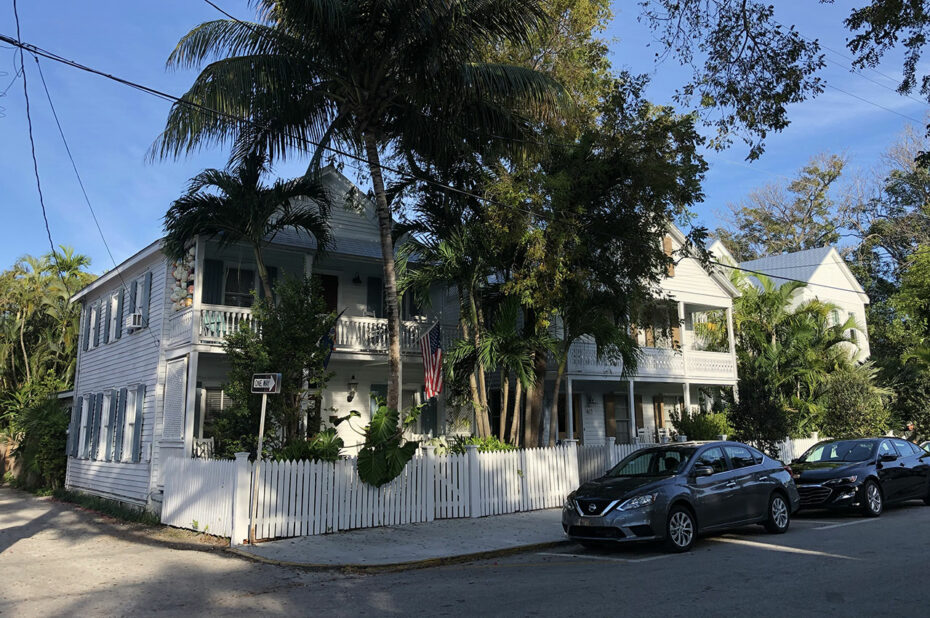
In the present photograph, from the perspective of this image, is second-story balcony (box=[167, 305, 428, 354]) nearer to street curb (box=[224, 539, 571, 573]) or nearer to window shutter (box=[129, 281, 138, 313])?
window shutter (box=[129, 281, 138, 313])

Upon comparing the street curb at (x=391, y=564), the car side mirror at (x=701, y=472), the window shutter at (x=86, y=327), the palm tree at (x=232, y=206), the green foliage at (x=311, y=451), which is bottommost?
the street curb at (x=391, y=564)

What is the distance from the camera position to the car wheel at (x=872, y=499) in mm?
A: 12680

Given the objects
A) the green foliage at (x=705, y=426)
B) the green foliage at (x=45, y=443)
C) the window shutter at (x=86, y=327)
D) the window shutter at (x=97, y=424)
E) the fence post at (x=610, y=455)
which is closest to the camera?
the fence post at (x=610, y=455)

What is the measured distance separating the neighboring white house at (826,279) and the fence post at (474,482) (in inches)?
965

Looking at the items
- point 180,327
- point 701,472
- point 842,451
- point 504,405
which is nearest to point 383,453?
point 701,472

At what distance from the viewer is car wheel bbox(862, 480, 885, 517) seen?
12680 mm

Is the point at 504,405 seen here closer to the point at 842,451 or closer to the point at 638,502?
the point at 842,451

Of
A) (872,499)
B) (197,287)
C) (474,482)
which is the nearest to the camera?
(872,499)

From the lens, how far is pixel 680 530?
31.1 feet

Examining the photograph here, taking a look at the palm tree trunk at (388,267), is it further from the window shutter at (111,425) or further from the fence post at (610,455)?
the window shutter at (111,425)

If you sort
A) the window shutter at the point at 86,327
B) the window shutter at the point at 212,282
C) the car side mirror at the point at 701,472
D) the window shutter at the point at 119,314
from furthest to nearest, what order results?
the window shutter at the point at 86,327
the window shutter at the point at 119,314
the window shutter at the point at 212,282
the car side mirror at the point at 701,472

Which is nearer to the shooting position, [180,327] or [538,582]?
[538,582]

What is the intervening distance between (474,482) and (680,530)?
4723 mm

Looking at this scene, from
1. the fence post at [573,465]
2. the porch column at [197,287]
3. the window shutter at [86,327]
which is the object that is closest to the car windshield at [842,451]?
the fence post at [573,465]
